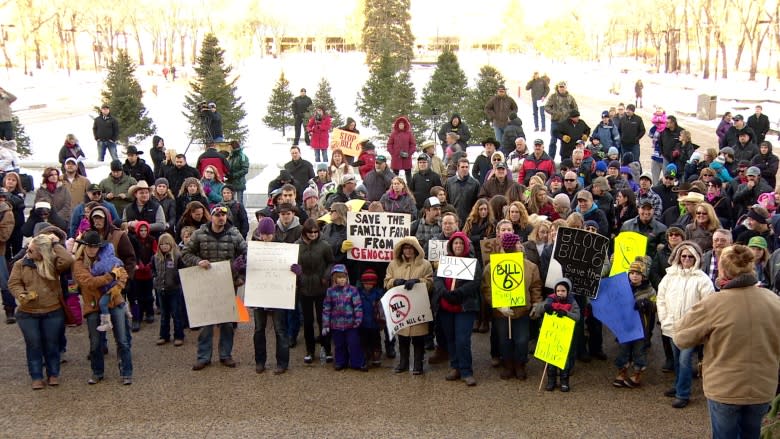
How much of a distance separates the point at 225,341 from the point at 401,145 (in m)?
9.32

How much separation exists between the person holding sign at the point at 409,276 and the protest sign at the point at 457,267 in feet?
0.79

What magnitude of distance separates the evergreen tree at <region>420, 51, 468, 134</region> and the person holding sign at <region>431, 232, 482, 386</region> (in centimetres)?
1935

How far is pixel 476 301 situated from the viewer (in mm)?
9242

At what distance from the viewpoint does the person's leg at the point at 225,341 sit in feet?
32.1

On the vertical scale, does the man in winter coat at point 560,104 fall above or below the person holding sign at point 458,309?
above

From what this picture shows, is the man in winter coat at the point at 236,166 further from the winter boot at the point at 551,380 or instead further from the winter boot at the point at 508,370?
the winter boot at the point at 551,380

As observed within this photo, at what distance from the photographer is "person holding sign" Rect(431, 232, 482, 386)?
30.0ft

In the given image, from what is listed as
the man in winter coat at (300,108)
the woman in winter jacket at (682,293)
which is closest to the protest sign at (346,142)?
the man in winter coat at (300,108)

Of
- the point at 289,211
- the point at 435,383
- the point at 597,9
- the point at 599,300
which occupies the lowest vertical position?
the point at 435,383

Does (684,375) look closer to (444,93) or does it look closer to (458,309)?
(458,309)

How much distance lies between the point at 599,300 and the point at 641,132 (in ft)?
39.0

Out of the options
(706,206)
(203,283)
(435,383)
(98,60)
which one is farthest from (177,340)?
(98,60)

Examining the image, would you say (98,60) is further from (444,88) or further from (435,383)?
(435,383)

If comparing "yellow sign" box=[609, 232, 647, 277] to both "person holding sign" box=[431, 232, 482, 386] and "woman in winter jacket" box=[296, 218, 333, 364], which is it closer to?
"person holding sign" box=[431, 232, 482, 386]
